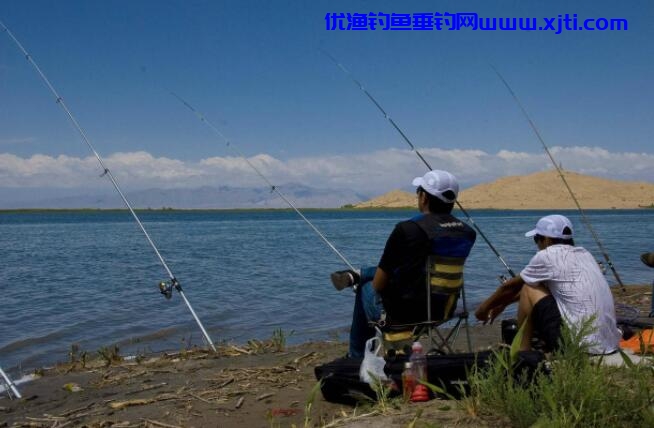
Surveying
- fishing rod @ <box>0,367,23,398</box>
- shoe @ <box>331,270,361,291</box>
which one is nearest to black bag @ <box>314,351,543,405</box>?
shoe @ <box>331,270,361,291</box>

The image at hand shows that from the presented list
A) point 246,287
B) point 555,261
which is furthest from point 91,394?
point 246,287

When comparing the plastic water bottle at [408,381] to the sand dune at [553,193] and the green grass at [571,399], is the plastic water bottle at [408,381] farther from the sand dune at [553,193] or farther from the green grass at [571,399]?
the sand dune at [553,193]

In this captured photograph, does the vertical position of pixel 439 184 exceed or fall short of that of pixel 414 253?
it exceeds it

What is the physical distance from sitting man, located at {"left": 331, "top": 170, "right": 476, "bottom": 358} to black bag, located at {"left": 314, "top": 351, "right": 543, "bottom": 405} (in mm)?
371

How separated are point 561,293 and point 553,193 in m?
125

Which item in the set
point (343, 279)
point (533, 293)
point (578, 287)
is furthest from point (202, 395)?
point (578, 287)

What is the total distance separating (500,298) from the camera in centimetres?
473

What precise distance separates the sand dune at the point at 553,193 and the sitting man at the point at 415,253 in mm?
103706

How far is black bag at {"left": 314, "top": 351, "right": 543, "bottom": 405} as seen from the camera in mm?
3656

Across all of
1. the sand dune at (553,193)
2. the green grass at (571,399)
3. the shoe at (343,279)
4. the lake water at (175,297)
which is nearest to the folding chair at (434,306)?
the shoe at (343,279)

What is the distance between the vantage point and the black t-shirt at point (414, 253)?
408 centimetres

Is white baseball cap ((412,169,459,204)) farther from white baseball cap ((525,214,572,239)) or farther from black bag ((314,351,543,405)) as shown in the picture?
black bag ((314,351,543,405))

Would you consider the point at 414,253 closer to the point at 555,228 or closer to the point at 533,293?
the point at 533,293

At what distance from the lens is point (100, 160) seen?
7391 millimetres
